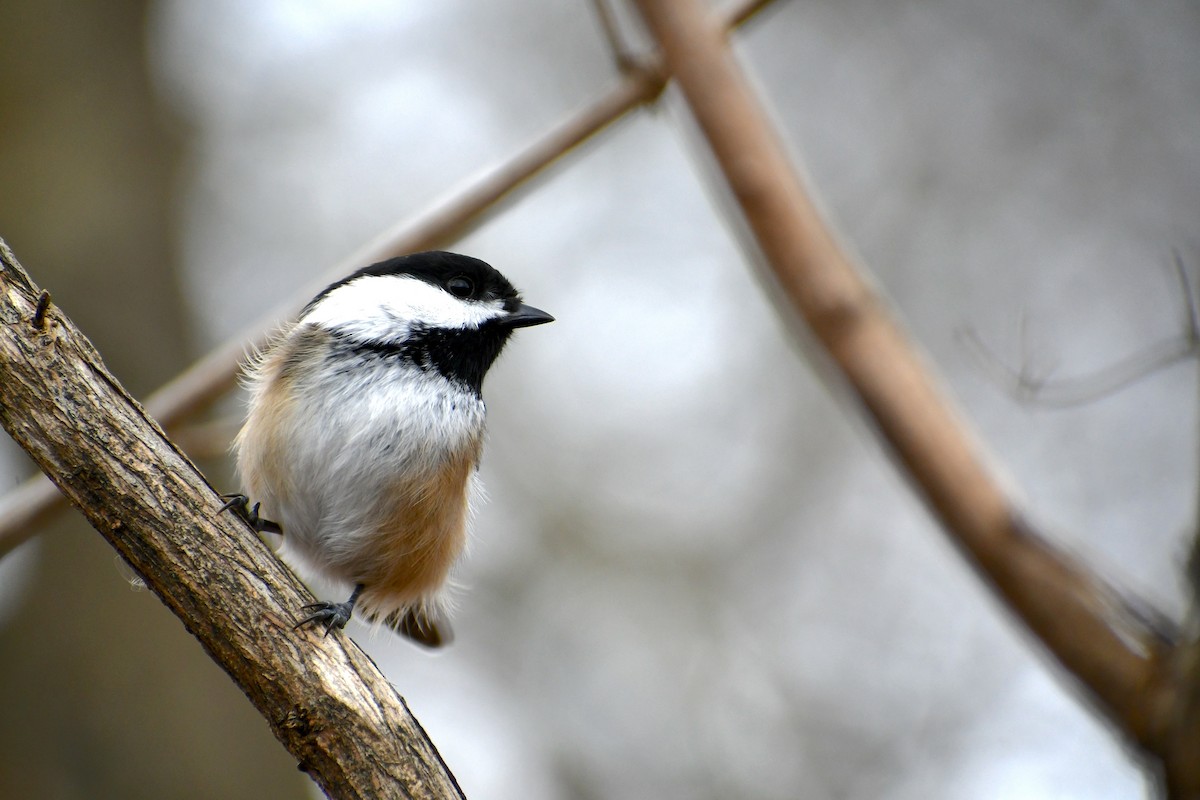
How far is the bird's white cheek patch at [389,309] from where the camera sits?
2.49 m

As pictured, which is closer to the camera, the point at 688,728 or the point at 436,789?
the point at 436,789

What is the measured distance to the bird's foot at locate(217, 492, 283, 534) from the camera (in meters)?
2.26

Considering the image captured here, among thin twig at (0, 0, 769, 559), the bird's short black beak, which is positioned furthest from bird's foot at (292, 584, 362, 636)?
the bird's short black beak

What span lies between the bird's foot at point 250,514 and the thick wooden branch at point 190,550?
62 centimetres

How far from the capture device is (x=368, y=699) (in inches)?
A: 65.0

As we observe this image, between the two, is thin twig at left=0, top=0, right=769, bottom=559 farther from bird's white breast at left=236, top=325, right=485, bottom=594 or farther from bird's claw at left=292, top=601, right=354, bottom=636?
bird's claw at left=292, top=601, right=354, bottom=636

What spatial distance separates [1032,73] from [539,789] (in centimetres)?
594

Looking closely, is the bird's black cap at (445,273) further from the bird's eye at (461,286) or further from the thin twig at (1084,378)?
the thin twig at (1084,378)

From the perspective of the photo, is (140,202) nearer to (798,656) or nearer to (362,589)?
(362,589)

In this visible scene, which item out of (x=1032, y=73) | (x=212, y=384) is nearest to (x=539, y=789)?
(x=212, y=384)

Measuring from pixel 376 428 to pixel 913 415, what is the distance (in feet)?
4.39

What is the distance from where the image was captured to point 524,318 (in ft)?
9.02

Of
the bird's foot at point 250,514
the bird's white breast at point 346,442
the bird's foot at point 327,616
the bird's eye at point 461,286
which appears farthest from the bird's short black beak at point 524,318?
the bird's foot at point 327,616

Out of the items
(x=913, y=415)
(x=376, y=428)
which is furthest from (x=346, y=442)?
(x=913, y=415)
